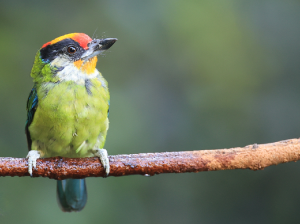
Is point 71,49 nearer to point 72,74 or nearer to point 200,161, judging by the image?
point 72,74

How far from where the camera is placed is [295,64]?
11.8 ft

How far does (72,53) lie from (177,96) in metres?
1.60

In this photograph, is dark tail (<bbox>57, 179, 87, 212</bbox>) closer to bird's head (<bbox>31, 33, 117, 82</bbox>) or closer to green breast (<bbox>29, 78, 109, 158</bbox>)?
green breast (<bbox>29, 78, 109, 158</bbox>)

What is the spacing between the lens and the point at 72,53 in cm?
238

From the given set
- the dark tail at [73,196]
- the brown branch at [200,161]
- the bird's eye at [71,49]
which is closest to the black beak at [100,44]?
the bird's eye at [71,49]

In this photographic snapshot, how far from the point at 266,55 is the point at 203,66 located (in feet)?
2.29

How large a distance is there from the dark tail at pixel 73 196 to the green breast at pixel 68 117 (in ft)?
1.76

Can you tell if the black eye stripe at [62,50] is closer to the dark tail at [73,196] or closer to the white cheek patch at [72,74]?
the white cheek patch at [72,74]

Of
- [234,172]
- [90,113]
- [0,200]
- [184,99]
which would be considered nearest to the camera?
[90,113]

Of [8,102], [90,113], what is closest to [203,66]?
[90,113]

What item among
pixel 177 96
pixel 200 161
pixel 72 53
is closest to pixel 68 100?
pixel 72 53

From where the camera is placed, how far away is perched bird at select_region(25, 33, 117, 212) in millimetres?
2242

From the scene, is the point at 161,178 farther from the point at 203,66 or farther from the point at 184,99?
the point at 203,66

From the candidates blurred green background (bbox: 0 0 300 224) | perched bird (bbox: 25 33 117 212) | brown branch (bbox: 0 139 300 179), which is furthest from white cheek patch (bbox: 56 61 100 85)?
blurred green background (bbox: 0 0 300 224)
